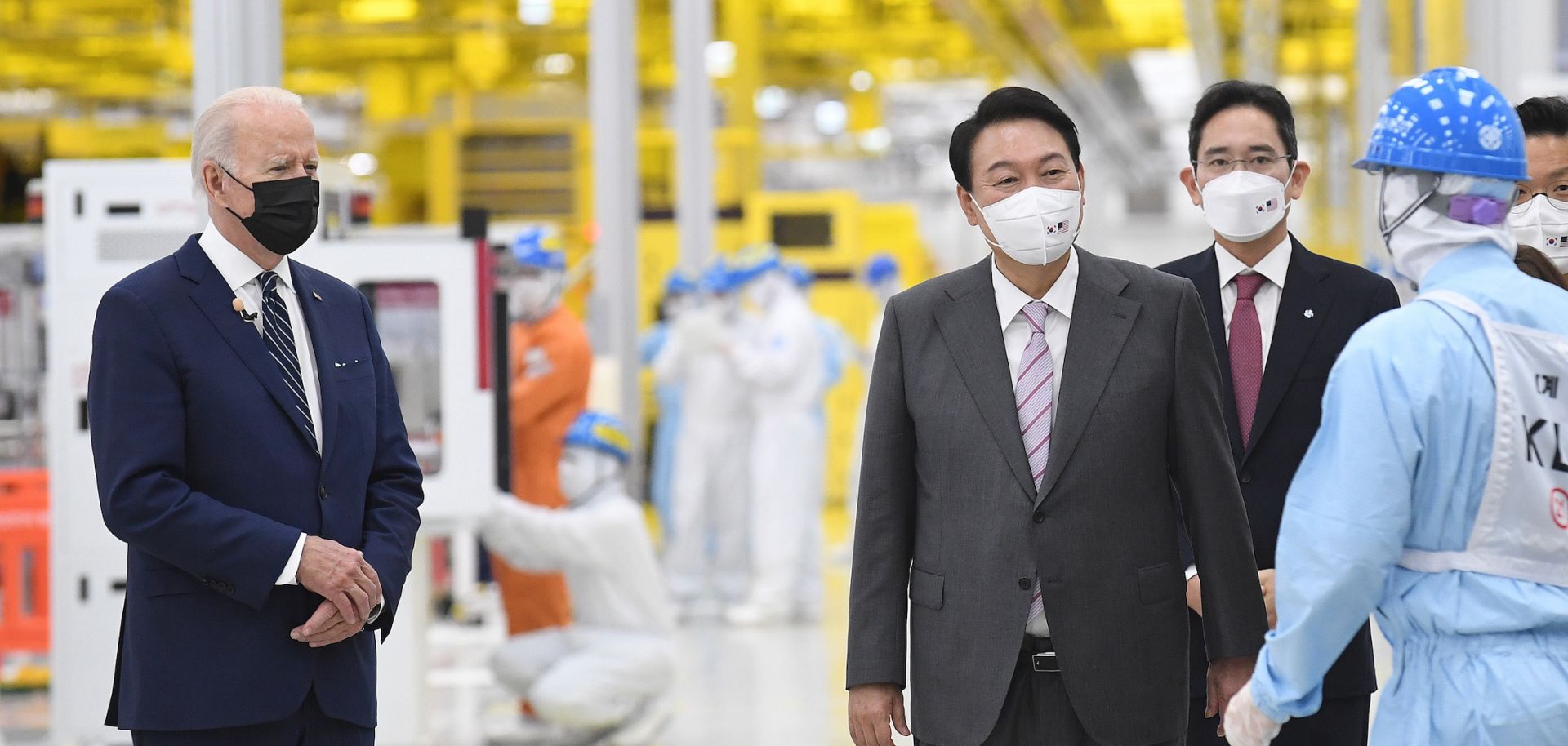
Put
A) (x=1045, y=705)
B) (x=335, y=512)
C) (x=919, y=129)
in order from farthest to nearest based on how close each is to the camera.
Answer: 1. (x=919, y=129)
2. (x=335, y=512)
3. (x=1045, y=705)

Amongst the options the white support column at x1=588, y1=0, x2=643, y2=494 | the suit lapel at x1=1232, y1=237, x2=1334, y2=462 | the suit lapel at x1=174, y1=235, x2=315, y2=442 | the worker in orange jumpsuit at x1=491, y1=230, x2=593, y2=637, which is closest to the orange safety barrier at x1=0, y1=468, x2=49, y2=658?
the worker in orange jumpsuit at x1=491, y1=230, x2=593, y2=637

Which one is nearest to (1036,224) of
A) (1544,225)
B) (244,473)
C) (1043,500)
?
(1043,500)

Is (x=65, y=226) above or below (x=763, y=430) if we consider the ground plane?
above

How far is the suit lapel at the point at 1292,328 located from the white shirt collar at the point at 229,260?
5.33 feet

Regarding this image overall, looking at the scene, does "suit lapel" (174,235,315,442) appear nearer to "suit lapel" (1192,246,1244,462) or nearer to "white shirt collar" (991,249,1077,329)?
"white shirt collar" (991,249,1077,329)

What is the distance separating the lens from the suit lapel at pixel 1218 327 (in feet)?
9.07

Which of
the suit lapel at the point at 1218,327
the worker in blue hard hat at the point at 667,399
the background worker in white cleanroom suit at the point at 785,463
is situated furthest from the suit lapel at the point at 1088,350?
the worker in blue hard hat at the point at 667,399

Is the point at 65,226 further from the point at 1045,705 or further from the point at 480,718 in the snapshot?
the point at 1045,705

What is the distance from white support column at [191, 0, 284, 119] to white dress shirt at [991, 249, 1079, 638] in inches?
122

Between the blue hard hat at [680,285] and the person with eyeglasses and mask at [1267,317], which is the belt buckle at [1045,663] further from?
the blue hard hat at [680,285]

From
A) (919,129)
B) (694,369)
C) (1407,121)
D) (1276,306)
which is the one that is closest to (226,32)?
(1276,306)

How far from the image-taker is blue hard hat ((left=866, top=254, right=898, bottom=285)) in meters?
10.6

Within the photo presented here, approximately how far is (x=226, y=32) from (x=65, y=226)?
0.74 m

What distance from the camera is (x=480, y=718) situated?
21.0ft
